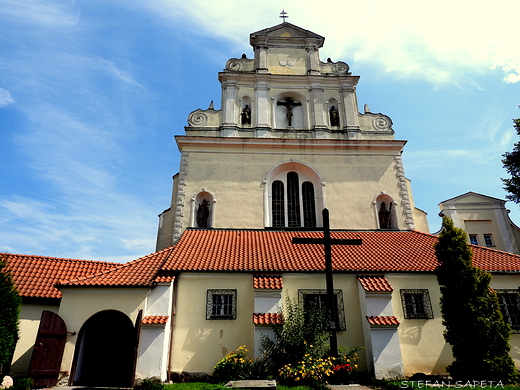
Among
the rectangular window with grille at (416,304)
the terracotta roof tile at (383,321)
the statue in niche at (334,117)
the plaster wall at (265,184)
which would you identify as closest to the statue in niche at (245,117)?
the plaster wall at (265,184)

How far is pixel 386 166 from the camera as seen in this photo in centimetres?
1809

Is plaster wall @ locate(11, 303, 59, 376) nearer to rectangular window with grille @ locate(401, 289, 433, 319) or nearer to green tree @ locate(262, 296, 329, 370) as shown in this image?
green tree @ locate(262, 296, 329, 370)

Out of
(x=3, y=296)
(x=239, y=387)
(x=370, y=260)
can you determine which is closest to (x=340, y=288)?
(x=370, y=260)

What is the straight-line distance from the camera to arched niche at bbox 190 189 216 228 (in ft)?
54.4

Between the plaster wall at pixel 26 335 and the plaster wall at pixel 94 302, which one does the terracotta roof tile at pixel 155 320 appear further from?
the plaster wall at pixel 26 335

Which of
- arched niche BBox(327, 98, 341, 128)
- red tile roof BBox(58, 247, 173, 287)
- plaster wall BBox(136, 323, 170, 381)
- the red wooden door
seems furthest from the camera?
arched niche BBox(327, 98, 341, 128)

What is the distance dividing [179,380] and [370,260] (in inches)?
293

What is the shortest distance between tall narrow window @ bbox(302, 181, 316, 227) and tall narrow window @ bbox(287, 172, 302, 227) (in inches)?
Result: 11.6

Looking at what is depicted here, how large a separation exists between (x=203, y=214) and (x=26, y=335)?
796 centimetres

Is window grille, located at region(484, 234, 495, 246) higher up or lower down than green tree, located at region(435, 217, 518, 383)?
higher up

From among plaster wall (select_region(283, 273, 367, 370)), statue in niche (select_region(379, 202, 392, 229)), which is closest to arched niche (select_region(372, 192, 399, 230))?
statue in niche (select_region(379, 202, 392, 229))

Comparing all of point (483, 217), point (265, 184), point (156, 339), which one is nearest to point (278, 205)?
point (265, 184)

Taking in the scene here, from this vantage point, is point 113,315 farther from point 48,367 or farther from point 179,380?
point 179,380

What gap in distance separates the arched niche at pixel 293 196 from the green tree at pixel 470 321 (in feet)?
23.0
